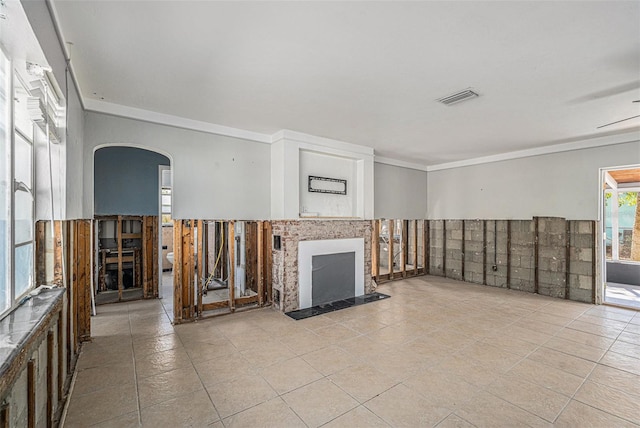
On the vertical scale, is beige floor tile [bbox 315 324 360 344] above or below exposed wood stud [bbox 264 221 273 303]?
below

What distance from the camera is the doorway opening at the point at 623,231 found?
260 inches

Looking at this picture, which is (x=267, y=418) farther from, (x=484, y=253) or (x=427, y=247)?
(x=427, y=247)

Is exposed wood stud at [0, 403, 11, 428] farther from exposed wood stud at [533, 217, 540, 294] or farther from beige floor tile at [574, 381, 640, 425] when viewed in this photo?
exposed wood stud at [533, 217, 540, 294]

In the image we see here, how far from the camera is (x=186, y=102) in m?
3.59

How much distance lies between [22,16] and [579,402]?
4472 mm

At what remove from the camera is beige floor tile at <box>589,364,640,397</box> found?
8.32 ft

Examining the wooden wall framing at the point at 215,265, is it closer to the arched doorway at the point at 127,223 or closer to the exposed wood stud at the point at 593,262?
the arched doorway at the point at 127,223

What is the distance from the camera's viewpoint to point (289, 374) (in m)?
2.73

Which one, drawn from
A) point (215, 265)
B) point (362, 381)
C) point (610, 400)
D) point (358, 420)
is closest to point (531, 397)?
point (610, 400)

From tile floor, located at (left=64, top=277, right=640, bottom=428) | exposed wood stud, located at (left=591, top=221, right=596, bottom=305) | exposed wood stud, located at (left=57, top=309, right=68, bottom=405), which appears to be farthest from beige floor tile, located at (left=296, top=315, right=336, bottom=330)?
exposed wood stud, located at (left=591, top=221, right=596, bottom=305)

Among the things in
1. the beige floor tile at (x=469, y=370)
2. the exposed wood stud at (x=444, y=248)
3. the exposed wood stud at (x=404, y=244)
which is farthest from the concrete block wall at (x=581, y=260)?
the beige floor tile at (x=469, y=370)

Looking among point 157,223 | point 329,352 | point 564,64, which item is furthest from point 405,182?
point 157,223

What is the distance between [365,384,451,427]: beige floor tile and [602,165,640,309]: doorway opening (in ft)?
22.0

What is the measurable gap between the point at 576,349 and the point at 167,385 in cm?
426
